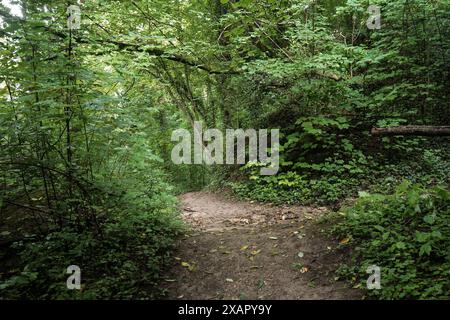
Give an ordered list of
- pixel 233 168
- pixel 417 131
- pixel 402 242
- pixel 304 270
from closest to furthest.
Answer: pixel 402 242 < pixel 304 270 < pixel 417 131 < pixel 233 168

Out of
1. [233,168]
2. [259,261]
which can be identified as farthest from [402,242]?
[233,168]

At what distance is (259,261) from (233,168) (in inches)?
269

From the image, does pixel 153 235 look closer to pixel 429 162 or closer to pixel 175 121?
pixel 429 162

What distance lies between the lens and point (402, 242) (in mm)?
4340

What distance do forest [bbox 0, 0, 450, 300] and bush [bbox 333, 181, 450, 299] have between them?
0.02 meters

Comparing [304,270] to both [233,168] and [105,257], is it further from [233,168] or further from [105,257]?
[233,168]

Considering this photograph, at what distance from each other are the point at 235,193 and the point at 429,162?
552 centimetres

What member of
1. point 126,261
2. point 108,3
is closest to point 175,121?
point 108,3

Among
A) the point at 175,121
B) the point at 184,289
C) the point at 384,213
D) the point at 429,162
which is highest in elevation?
the point at 175,121

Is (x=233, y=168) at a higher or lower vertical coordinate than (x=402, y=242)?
higher

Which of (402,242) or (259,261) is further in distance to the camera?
(259,261)

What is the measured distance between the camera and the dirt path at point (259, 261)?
436cm

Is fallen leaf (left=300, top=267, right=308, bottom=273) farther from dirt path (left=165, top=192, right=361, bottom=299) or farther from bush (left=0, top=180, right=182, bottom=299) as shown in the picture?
bush (left=0, top=180, right=182, bottom=299)

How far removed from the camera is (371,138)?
9.67 meters
